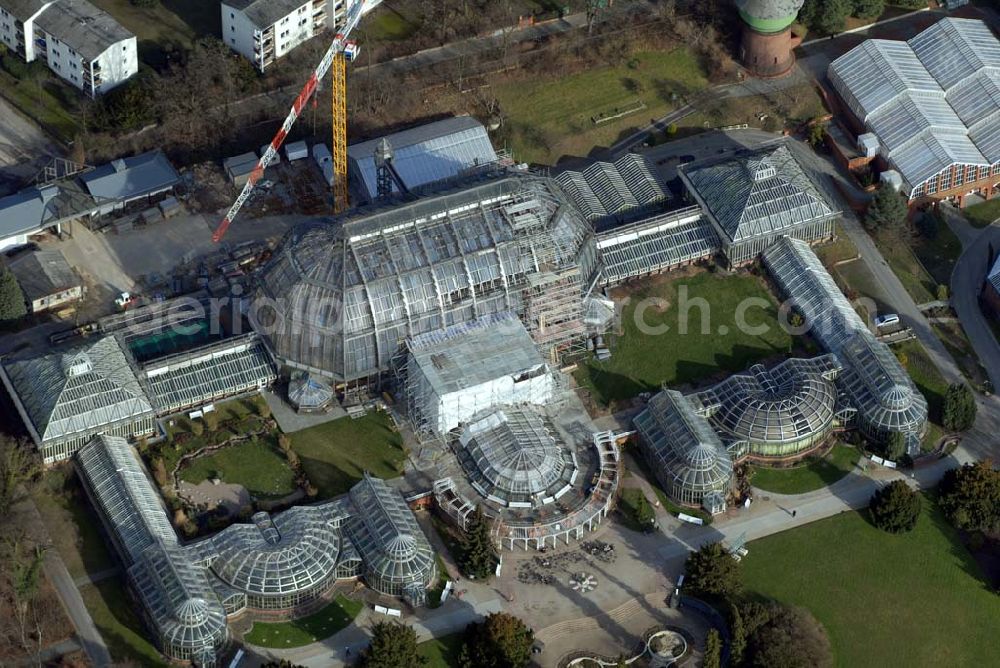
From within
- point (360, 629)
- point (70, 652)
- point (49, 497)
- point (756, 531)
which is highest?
point (49, 497)

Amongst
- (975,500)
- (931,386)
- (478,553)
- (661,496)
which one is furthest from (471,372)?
(975,500)

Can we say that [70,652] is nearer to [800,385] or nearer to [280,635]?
[280,635]

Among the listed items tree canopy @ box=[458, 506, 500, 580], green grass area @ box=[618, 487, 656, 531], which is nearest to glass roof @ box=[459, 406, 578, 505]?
green grass area @ box=[618, 487, 656, 531]

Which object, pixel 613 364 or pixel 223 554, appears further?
pixel 613 364

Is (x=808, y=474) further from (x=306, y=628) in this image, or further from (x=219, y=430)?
(x=219, y=430)

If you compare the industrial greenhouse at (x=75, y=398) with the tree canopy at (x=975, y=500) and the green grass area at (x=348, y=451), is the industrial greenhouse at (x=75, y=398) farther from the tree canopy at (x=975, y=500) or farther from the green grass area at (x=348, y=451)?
the tree canopy at (x=975, y=500)

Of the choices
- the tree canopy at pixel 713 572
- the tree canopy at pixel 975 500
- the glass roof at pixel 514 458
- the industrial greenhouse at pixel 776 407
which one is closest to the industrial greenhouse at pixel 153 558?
the glass roof at pixel 514 458

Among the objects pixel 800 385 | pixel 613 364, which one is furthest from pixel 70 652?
pixel 800 385
